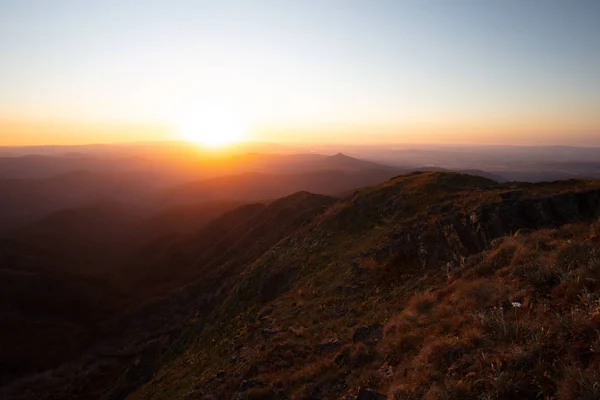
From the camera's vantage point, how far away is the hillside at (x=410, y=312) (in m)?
6.97

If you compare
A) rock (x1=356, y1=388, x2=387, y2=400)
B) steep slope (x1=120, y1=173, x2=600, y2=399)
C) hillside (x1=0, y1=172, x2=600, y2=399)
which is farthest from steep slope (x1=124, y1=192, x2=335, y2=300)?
rock (x1=356, y1=388, x2=387, y2=400)

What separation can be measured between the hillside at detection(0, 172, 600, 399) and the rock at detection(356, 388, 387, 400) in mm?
38

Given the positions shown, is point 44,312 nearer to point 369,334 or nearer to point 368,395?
point 369,334

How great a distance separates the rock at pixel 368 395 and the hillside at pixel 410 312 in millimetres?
38

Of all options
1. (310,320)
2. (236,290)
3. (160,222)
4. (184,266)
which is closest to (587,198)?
(310,320)

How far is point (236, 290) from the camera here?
33.5 m

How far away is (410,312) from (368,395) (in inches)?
159

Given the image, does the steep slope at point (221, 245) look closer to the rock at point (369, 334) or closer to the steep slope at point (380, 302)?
the steep slope at point (380, 302)

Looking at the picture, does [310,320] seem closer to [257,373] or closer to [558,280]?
[257,373]

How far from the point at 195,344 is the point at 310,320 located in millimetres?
15355

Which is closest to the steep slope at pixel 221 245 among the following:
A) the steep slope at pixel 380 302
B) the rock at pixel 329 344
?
the steep slope at pixel 380 302

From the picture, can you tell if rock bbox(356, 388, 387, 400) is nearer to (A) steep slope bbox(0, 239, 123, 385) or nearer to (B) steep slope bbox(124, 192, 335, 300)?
(B) steep slope bbox(124, 192, 335, 300)

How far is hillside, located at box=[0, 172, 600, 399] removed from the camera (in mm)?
6969

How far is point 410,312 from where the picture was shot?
11.8m
